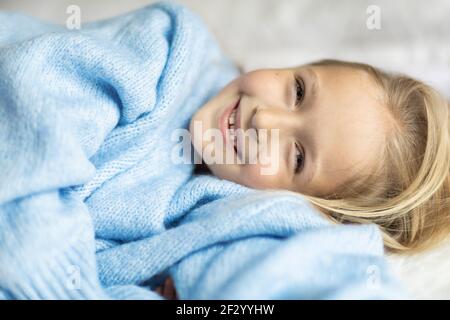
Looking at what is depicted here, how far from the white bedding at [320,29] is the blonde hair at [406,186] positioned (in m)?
0.30

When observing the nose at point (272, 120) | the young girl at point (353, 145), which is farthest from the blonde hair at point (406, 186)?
the nose at point (272, 120)

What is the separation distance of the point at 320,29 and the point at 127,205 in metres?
0.80

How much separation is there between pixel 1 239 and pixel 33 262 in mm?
57

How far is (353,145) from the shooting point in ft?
3.05

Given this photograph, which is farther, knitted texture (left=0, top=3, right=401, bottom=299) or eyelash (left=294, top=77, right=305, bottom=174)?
eyelash (left=294, top=77, right=305, bottom=174)

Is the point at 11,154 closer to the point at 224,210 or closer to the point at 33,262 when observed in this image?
the point at 33,262

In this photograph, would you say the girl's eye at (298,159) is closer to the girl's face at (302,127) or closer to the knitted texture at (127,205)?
the girl's face at (302,127)

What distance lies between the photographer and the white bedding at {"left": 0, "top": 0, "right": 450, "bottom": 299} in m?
1.33

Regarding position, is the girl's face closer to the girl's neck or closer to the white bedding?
the girl's neck

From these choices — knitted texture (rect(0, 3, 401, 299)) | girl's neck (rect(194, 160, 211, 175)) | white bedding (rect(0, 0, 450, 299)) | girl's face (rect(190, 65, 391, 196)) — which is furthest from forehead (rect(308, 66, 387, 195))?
white bedding (rect(0, 0, 450, 299))

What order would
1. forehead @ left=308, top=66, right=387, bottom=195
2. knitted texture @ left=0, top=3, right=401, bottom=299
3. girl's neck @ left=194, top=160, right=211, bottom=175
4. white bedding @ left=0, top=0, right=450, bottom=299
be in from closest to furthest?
knitted texture @ left=0, top=3, right=401, bottom=299 < forehead @ left=308, top=66, right=387, bottom=195 < girl's neck @ left=194, top=160, right=211, bottom=175 < white bedding @ left=0, top=0, right=450, bottom=299

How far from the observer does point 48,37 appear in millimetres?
859

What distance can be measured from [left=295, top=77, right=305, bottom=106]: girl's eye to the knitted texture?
0.69ft

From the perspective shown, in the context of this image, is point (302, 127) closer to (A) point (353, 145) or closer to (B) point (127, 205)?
(A) point (353, 145)
